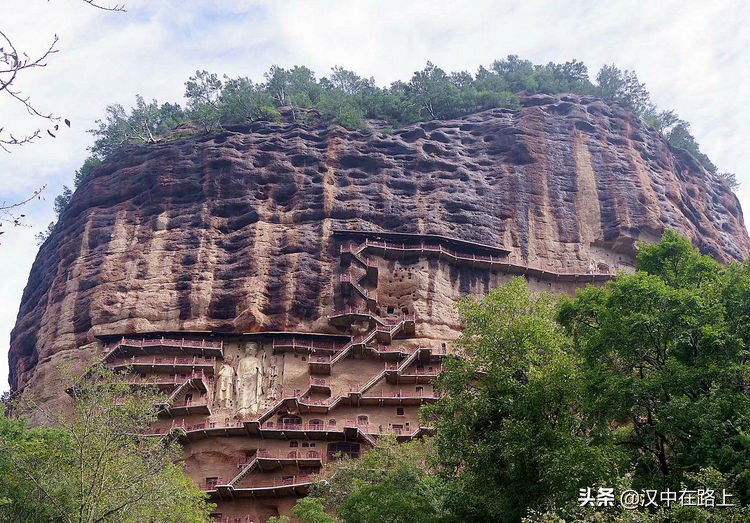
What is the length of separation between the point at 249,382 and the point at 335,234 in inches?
412

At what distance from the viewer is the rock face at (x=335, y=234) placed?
3903cm

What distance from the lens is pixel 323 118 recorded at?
52.0m

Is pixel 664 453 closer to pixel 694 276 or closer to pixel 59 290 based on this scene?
pixel 694 276

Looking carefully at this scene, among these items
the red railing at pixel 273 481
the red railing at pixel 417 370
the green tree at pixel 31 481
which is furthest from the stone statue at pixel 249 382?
the green tree at pixel 31 481

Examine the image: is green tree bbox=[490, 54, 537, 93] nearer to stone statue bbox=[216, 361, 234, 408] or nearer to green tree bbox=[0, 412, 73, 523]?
stone statue bbox=[216, 361, 234, 408]

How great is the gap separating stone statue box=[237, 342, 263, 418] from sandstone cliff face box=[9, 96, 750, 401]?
1677mm

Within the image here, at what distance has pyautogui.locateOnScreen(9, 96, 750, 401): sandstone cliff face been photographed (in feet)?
132

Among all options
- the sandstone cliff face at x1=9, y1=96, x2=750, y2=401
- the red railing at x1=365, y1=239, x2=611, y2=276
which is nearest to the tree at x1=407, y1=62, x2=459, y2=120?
the sandstone cliff face at x1=9, y1=96, x2=750, y2=401

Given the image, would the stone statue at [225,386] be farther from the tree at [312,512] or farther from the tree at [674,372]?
the tree at [674,372]

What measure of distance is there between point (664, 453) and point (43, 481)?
1722 centimetres

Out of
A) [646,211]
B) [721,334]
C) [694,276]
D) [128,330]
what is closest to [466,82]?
[646,211]

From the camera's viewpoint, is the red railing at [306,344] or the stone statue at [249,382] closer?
the stone statue at [249,382]

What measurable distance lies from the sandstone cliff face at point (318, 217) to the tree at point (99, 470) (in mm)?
15723

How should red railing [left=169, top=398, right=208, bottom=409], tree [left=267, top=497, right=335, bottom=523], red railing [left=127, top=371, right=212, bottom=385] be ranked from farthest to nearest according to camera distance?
red railing [left=127, top=371, right=212, bottom=385]
red railing [left=169, top=398, right=208, bottom=409]
tree [left=267, top=497, right=335, bottom=523]
